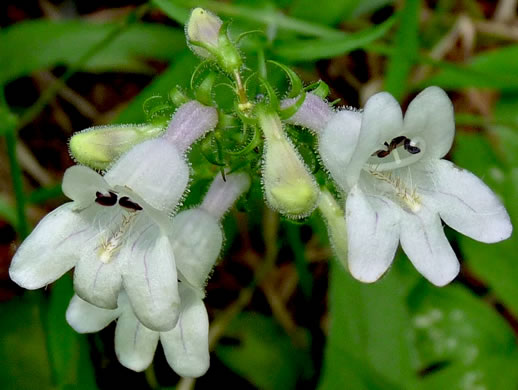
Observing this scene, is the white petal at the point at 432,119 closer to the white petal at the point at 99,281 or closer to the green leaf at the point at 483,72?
the white petal at the point at 99,281

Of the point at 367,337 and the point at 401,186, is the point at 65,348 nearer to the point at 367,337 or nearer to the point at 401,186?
the point at 367,337

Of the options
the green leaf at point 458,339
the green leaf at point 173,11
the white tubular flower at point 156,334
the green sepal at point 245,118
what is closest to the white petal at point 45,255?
the white tubular flower at point 156,334

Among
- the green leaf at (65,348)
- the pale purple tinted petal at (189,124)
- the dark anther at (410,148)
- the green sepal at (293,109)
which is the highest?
the green sepal at (293,109)

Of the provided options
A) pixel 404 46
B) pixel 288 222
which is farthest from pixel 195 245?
pixel 404 46

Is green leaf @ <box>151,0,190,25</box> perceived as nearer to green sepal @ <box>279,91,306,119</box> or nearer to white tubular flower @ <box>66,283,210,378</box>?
green sepal @ <box>279,91,306,119</box>

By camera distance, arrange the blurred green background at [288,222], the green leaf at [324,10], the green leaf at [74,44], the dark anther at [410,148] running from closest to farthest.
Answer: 1. the dark anther at [410,148]
2. the blurred green background at [288,222]
3. the green leaf at [324,10]
4. the green leaf at [74,44]

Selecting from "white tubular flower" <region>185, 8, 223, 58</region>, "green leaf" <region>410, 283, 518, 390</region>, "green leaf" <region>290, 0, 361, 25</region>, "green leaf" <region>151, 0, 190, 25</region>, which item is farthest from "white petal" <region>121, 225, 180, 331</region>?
"green leaf" <region>410, 283, 518, 390</region>
